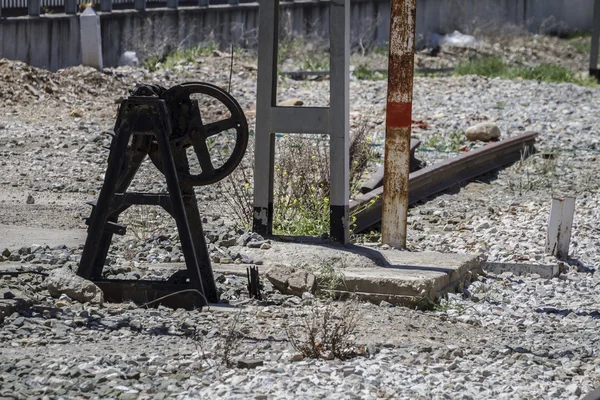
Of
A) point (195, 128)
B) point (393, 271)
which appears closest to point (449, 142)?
point (393, 271)

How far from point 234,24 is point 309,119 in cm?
1964

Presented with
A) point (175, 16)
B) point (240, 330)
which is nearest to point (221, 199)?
point (240, 330)

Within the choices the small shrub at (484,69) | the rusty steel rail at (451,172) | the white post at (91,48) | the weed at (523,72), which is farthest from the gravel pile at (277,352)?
the small shrub at (484,69)

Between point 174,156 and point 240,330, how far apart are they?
4.35 ft

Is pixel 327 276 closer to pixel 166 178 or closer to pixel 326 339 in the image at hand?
pixel 166 178

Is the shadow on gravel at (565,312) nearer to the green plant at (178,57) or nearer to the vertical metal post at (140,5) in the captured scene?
the green plant at (178,57)

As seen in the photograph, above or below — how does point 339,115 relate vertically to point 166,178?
above

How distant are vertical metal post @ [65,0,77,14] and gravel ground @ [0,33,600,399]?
30.3 feet

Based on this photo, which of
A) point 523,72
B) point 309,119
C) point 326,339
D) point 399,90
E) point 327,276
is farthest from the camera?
point 523,72

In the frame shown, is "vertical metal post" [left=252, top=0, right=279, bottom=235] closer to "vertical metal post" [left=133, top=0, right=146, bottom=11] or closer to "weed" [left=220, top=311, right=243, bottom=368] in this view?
"weed" [left=220, top=311, right=243, bottom=368]

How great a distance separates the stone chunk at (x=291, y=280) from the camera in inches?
268

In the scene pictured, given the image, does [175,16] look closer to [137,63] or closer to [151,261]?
[137,63]

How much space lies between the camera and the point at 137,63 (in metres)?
22.5

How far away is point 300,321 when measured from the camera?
20.0 feet
